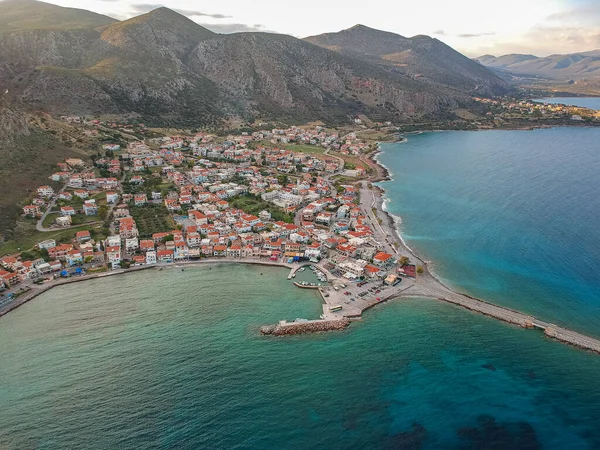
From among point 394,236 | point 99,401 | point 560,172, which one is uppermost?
point 560,172

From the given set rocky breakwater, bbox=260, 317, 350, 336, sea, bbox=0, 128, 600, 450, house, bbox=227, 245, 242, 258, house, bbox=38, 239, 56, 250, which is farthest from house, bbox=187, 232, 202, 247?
rocky breakwater, bbox=260, 317, 350, 336

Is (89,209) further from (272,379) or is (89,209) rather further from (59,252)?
(272,379)

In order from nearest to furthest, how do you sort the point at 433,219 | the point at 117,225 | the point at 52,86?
the point at 117,225
the point at 433,219
the point at 52,86

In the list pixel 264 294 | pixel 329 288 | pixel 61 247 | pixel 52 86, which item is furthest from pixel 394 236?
pixel 52 86

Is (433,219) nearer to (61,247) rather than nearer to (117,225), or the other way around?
(117,225)

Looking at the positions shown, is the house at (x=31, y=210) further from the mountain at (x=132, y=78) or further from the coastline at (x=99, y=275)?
the mountain at (x=132, y=78)

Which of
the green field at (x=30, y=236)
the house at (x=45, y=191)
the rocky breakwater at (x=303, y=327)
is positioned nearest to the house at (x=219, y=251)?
the rocky breakwater at (x=303, y=327)

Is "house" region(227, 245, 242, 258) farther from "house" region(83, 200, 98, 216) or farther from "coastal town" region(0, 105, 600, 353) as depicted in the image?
"house" region(83, 200, 98, 216)

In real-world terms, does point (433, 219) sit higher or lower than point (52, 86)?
lower

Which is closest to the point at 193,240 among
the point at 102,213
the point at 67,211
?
the point at 102,213
